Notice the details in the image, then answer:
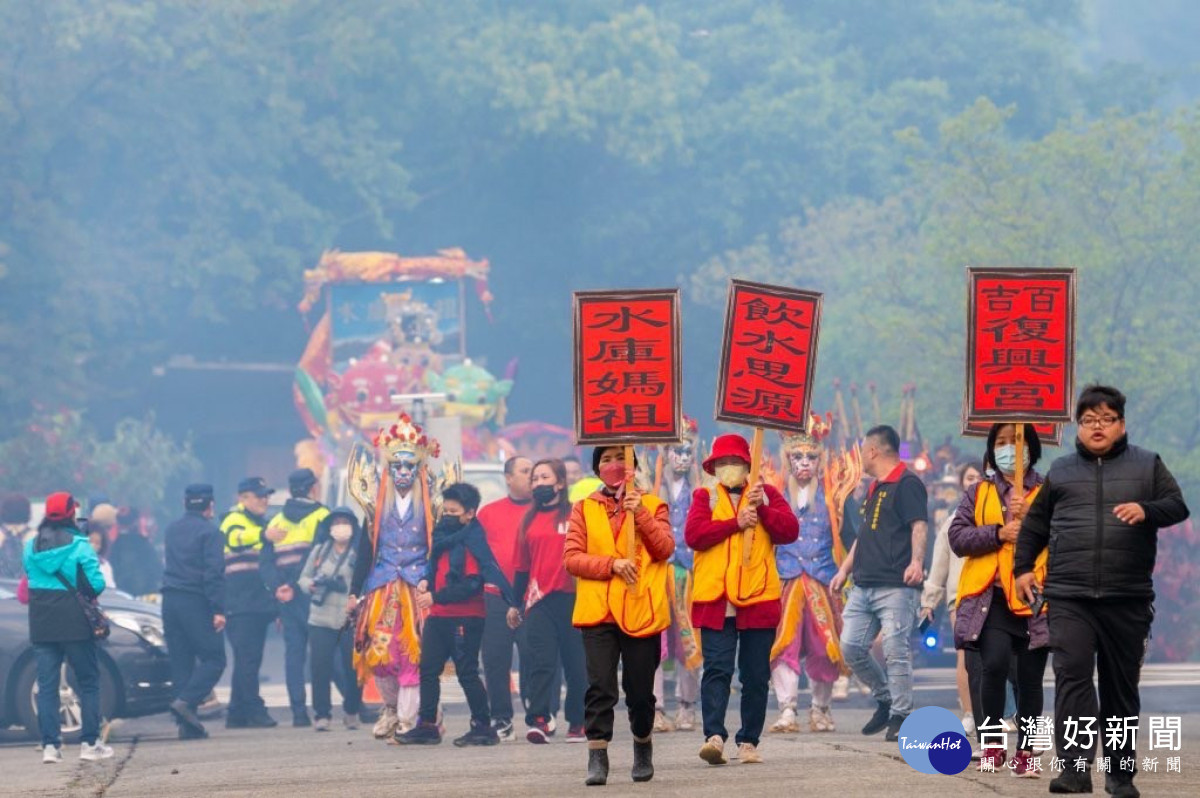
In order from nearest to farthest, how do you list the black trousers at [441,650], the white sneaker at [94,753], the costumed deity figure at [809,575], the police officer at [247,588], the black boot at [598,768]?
1. the black boot at [598,768]
2. the white sneaker at [94,753]
3. the black trousers at [441,650]
4. the costumed deity figure at [809,575]
5. the police officer at [247,588]

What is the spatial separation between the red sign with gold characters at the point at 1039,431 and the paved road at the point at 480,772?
1.64m

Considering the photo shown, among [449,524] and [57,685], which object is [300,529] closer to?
[449,524]

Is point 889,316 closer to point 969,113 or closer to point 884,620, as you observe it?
point 969,113

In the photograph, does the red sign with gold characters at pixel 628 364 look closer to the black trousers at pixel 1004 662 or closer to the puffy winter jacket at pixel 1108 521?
Result: the black trousers at pixel 1004 662

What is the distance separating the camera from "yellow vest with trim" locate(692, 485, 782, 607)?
40.4ft

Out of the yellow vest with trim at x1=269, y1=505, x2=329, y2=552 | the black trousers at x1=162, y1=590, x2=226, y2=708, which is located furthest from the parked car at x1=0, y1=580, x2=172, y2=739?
the yellow vest with trim at x1=269, y1=505, x2=329, y2=552

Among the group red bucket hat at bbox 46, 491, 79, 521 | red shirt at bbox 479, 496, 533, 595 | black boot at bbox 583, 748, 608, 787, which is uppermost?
red bucket hat at bbox 46, 491, 79, 521

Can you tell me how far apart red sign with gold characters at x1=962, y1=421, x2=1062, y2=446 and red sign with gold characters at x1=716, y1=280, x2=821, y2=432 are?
88cm

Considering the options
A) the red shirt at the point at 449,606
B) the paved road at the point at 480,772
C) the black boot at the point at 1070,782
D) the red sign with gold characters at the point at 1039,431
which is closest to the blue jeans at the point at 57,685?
the paved road at the point at 480,772

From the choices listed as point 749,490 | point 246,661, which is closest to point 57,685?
point 246,661

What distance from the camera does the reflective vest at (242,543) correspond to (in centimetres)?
2019

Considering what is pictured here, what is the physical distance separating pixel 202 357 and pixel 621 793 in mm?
44133

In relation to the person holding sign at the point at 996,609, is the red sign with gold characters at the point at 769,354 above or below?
above

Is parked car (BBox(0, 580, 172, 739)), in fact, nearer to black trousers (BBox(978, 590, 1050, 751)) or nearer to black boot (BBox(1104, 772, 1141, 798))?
black trousers (BBox(978, 590, 1050, 751))
